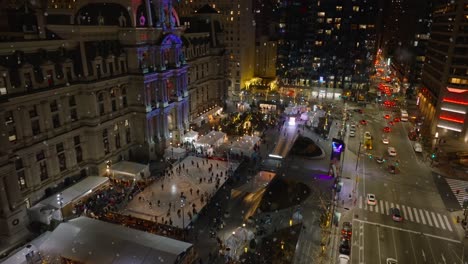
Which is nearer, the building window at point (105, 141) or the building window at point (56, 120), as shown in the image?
the building window at point (56, 120)

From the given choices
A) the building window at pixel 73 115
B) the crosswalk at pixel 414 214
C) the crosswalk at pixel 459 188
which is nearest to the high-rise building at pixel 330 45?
the crosswalk at pixel 459 188

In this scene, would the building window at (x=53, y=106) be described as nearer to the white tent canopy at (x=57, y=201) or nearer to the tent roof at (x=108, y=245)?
the white tent canopy at (x=57, y=201)

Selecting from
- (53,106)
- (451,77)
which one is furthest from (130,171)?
(451,77)

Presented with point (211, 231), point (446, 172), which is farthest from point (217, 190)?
point (446, 172)

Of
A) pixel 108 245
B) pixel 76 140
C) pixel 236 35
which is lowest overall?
pixel 108 245

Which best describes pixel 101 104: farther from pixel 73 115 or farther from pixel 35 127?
pixel 35 127

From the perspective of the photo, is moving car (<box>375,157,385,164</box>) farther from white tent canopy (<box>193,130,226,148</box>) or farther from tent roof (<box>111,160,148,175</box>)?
tent roof (<box>111,160,148,175</box>)

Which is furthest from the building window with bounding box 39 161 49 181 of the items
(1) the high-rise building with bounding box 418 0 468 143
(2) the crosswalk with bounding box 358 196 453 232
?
(1) the high-rise building with bounding box 418 0 468 143

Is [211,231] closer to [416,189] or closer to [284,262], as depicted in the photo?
[284,262]
